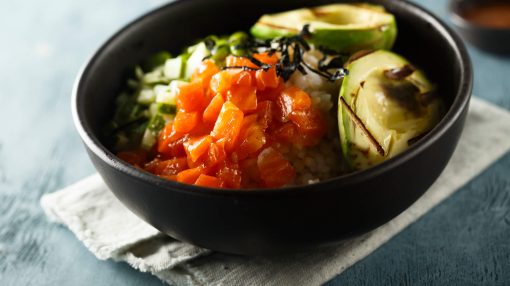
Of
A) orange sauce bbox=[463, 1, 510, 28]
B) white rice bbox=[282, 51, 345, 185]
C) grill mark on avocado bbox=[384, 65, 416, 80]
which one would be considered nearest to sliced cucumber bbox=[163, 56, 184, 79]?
white rice bbox=[282, 51, 345, 185]

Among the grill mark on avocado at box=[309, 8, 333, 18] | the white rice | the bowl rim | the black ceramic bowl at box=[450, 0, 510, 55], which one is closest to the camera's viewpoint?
the bowl rim

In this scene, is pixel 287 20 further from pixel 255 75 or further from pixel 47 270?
pixel 47 270

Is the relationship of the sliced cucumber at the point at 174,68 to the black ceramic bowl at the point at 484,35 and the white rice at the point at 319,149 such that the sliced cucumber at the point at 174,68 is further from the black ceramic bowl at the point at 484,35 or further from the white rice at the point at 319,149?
the black ceramic bowl at the point at 484,35

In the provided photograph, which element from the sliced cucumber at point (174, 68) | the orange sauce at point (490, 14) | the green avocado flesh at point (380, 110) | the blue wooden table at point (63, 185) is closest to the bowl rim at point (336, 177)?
the green avocado flesh at point (380, 110)

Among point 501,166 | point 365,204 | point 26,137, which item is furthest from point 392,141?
point 26,137

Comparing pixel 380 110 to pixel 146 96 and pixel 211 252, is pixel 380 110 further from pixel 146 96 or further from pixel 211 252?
pixel 146 96

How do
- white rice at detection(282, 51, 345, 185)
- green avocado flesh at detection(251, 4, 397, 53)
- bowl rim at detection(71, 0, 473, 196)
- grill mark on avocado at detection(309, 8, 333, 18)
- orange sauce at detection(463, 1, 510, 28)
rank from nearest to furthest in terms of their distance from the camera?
1. bowl rim at detection(71, 0, 473, 196)
2. white rice at detection(282, 51, 345, 185)
3. green avocado flesh at detection(251, 4, 397, 53)
4. grill mark on avocado at detection(309, 8, 333, 18)
5. orange sauce at detection(463, 1, 510, 28)

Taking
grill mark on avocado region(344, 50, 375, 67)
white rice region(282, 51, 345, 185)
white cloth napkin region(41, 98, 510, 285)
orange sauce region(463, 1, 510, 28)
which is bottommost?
orange sauce region(463, 1, 510, 28)

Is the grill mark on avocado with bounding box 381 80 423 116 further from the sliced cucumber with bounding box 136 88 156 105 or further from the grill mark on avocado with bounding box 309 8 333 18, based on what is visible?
the sliced cucumber with bounding box 136 88 156 105
